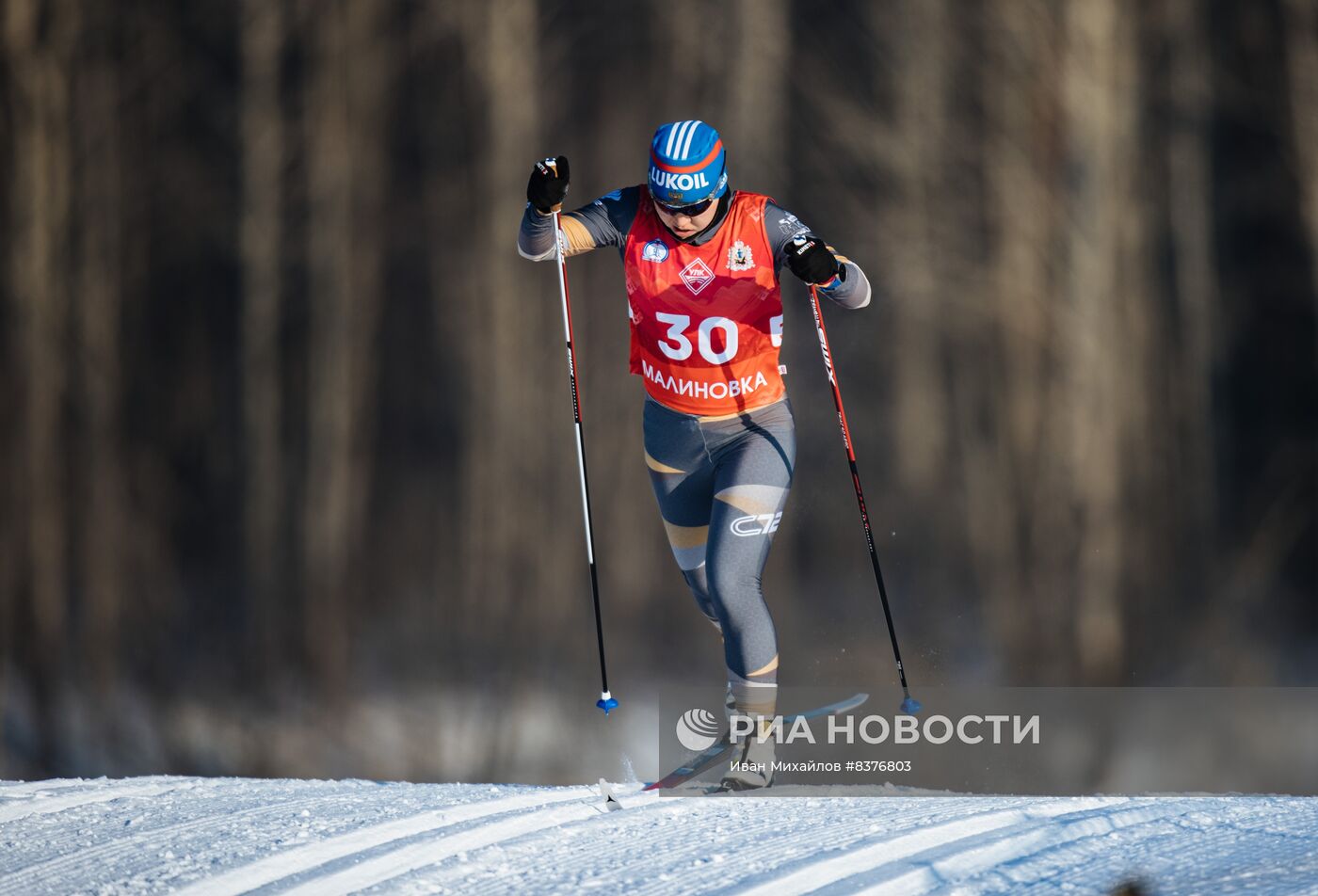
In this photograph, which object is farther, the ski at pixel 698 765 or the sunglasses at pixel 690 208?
the ski at pixel 698 765

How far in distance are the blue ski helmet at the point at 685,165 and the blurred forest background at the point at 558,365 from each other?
722 millimetres

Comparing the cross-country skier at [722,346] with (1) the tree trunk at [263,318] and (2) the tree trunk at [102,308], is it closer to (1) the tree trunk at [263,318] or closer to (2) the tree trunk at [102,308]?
(1) the tree trunk at [263,318]

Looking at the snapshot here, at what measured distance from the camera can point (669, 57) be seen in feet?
12.6

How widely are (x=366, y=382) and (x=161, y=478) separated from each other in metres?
0.71

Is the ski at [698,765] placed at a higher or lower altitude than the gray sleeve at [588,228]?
lower

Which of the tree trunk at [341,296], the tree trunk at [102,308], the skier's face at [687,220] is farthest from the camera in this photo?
the tree trunk at [102,308]

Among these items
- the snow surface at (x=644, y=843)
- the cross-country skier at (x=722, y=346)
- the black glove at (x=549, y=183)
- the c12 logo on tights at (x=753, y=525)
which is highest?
the black glove at (x=549, y=183)

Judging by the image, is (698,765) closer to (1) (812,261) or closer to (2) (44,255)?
(1) (812,261)

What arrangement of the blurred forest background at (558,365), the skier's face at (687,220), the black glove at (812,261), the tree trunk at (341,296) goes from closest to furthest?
1. the black glove at (812,261)
2. the skier's face at (687,220)
3. the blurred forest background at (558,365)
4. the tree trunk at (341,296)

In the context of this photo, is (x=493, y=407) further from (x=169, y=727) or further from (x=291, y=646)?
(x=169, y=727)

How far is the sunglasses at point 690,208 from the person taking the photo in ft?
10.2

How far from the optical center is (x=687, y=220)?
3.13 m

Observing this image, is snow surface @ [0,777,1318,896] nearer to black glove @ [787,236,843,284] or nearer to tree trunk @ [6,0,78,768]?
tree trunk @ [6,0,78,768]

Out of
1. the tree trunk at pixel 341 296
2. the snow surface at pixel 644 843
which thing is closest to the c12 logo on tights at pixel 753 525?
the snow surface at pixel 644 843
